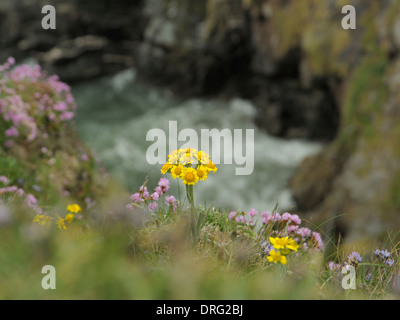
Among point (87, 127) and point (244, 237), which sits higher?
point (87, 127)

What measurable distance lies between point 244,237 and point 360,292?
0.82 metres

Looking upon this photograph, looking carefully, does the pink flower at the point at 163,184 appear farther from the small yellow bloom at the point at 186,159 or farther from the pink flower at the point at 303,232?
the pink flower at the point at 303,232

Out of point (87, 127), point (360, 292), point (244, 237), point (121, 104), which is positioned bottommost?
point (360, 292)

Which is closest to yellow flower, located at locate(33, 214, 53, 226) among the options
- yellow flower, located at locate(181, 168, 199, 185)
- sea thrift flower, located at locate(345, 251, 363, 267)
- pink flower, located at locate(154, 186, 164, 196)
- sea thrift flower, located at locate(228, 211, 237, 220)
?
pink flower, located at locate(154, 186, 164, 196)

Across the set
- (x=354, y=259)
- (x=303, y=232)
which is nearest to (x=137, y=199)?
(x=303, y=232)

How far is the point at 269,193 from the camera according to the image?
13.1 m

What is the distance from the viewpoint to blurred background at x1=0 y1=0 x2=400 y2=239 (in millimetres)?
9508

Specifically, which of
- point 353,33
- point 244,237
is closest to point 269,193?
point 353,33

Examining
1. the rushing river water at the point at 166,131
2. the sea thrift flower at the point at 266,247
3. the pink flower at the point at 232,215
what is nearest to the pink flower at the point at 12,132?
the pink flower at the point at 232,215

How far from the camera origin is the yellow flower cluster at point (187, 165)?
283cm

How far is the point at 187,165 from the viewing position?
293cm

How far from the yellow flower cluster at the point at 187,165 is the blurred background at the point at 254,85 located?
4376mm

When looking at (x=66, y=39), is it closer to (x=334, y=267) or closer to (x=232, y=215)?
(x=232, y=215)
